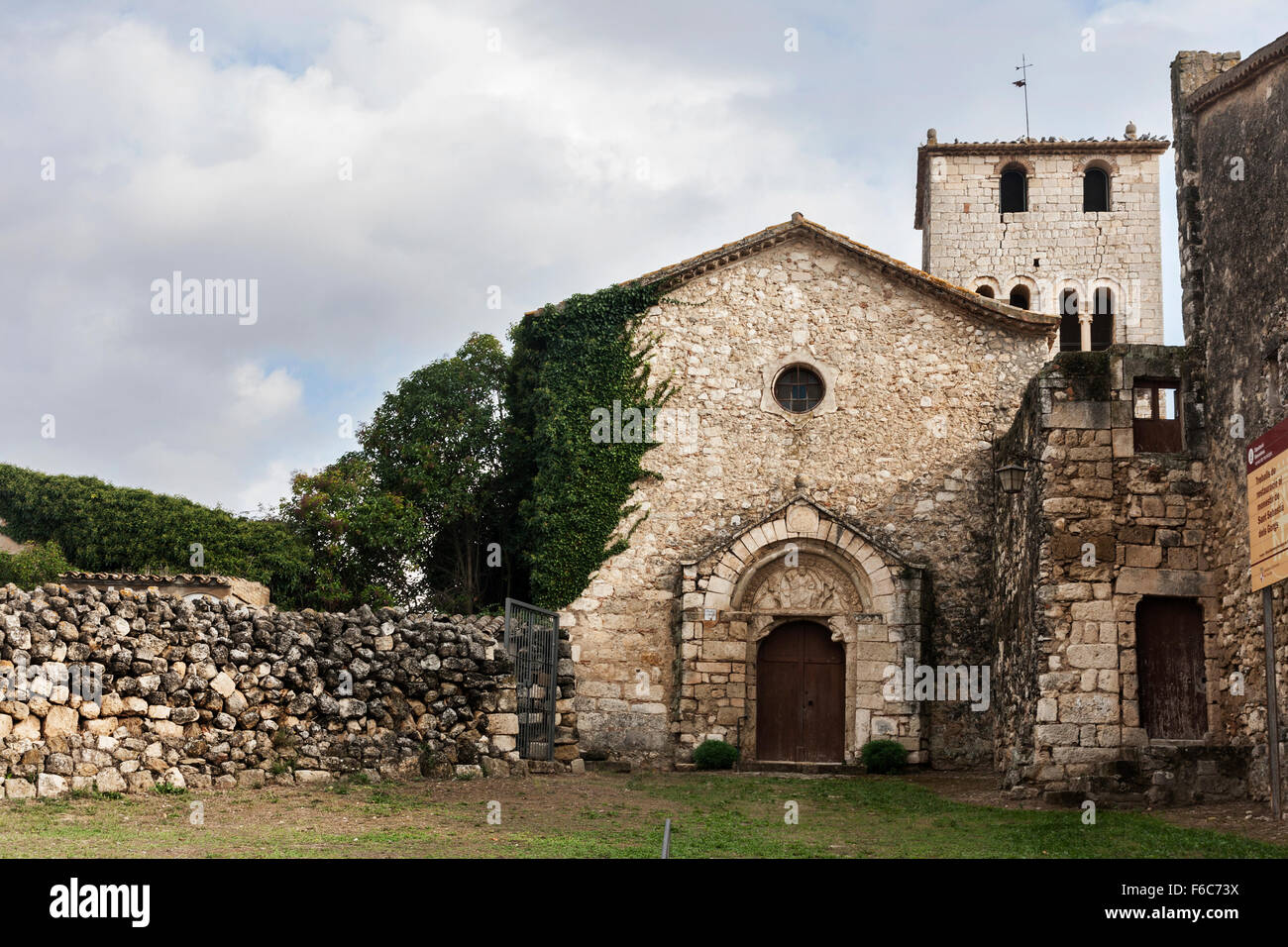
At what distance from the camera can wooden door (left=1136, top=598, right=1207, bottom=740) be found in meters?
14.3

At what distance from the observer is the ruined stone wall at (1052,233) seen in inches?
1094

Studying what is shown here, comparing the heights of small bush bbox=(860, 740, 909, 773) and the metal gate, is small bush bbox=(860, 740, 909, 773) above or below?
below

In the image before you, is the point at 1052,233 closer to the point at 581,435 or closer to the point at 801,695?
the point at 581,435

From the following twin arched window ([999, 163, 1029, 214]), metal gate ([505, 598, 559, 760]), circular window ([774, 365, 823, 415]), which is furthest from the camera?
twin arched window ([999, 163, 1029, 214])

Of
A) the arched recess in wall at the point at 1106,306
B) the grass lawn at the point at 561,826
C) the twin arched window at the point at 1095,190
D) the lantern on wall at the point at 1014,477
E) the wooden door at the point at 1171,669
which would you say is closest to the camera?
the grass lawn at the point at 561,826

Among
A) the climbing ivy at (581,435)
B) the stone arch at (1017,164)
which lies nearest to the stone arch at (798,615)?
the climbing ivy at (581,435)

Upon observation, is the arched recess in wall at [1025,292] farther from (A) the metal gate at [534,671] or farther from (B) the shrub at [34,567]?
(B) the shrub at [34,567]

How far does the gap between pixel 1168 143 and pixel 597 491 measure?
17286 millimetres

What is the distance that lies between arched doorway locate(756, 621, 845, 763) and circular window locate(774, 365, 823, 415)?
355 centimetres

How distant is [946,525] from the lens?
62.8ft

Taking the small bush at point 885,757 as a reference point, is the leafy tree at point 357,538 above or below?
above

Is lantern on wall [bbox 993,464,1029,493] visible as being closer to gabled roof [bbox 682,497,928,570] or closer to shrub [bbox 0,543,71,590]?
gabled roof [bbox 682,497,928,570]

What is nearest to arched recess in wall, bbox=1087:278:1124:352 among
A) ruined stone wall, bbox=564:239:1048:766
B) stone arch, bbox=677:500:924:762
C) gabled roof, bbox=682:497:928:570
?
ruined stone wall, bbox=564:239:1048:766

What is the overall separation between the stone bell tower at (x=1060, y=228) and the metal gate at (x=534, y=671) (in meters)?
15.4
